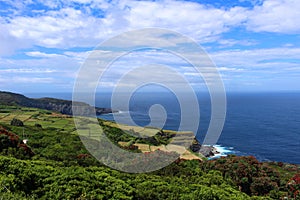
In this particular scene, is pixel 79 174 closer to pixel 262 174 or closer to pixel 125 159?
pixel 125 159

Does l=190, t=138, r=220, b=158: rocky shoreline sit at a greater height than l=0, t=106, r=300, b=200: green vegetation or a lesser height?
lesser

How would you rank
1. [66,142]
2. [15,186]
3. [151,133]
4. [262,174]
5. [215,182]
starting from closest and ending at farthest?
[15,186] < [215,182] < [262,174] < [66,142] < [151,133]

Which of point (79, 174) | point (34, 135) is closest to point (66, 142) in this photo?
point (34, 135)

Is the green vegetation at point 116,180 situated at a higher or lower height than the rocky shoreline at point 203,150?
higher

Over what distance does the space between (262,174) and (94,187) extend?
12267 millimetres

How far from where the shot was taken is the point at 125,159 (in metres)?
19.1

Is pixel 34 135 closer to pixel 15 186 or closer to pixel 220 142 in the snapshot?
pixel 15 186

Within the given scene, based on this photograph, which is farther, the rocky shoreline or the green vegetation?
the rocky shoreline

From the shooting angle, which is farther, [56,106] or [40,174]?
[56,106]

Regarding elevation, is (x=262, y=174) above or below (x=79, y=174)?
below

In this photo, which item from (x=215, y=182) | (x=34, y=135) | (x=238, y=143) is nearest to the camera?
(x=215, y=182)

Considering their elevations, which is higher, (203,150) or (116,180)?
(116,180)

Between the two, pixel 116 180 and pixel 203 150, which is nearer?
pixel 116 180

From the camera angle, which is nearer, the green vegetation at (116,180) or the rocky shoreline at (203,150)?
the green vegetation at (116,180)
